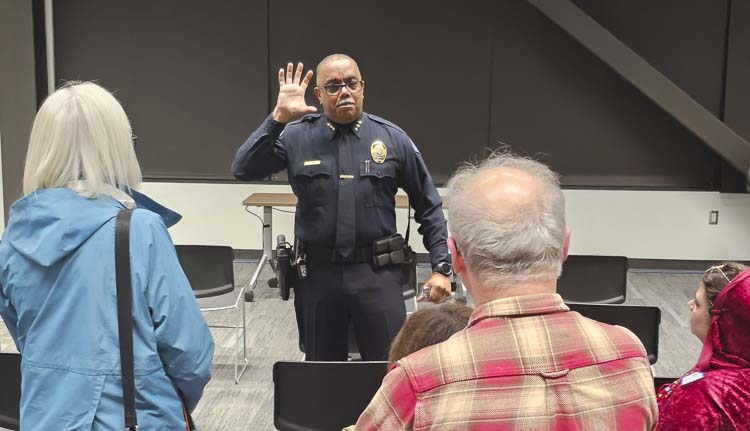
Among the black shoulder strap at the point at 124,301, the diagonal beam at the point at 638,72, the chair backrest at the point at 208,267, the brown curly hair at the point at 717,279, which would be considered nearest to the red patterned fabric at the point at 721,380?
the brown curly hair at the point at 717,279

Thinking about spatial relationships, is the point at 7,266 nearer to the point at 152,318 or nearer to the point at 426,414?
the point at 152,318

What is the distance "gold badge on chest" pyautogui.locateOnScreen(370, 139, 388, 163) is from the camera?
293 cm

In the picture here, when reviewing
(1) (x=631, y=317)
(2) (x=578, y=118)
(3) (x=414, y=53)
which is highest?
(3) (x=414, y=53)

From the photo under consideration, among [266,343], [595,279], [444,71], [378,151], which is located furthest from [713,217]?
[378,151]

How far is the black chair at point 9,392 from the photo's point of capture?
2398 millimetres

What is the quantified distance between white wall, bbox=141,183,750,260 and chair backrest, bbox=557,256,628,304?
2.62 m

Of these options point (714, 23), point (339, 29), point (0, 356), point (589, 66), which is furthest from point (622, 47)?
point (0, 356)

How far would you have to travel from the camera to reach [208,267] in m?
4.11

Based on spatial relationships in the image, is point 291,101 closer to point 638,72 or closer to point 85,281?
point 85,281

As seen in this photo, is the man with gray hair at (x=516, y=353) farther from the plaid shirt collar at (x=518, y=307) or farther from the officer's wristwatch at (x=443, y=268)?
the officer's wristwatch at (x=443, y=268)

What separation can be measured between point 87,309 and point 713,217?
5.79m

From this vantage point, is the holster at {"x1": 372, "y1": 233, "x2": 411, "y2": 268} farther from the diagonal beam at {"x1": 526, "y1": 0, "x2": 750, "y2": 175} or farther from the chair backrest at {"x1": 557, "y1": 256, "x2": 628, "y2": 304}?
the diagonal beam at {"x1": 526, "y1": 0, "x2": 750, "y2": 175}

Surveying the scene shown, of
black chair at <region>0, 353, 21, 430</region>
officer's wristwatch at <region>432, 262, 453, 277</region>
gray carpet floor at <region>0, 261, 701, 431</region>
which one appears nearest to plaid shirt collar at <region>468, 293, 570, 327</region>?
officer's wristwatch at <region>432, 262, 453, 277</region>

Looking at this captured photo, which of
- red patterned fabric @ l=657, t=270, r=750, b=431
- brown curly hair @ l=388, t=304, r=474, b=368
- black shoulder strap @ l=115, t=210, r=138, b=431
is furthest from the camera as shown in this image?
red patterned fabric @ l=657, t=270, r=750, b=431
